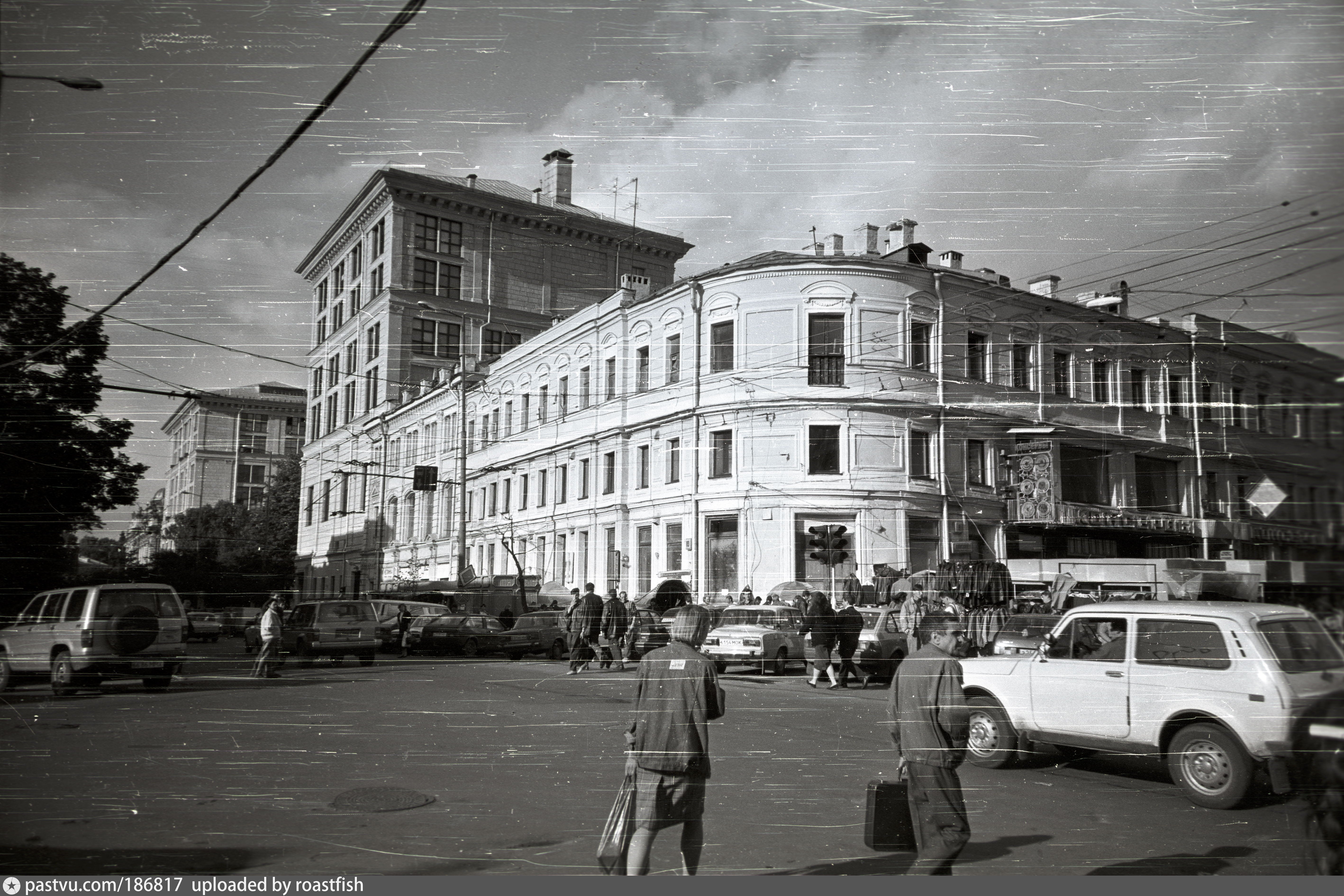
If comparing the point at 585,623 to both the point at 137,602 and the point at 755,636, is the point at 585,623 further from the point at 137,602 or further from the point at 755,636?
the point at 137,602

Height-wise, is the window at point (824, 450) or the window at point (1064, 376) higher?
the window at point (1064, 376)

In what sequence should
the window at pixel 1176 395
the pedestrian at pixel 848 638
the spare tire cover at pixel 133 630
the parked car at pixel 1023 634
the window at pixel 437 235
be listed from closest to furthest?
the spare tire cover at pixel 133 630, the window at pixel 437 235, the window at pixel 1176 395, the pedestrian at pixel 848 638, the parked car at pixel 1023 634

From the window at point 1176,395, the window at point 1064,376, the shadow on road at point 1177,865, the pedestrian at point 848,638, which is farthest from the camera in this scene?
the pedestrian at point 848,638

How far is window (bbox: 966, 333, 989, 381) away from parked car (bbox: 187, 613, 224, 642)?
8.83 feet

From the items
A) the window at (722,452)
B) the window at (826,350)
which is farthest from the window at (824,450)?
the window at (722,452)

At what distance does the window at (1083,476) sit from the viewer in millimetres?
3096

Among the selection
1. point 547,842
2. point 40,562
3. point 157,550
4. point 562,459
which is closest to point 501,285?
point 562,459

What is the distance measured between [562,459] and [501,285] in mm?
885

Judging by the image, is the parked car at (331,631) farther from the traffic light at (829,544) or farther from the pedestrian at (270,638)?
the traffic light at (829,544)

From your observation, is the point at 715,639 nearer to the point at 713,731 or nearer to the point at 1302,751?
the point at 713,731

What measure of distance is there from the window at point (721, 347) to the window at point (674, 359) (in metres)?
0.12

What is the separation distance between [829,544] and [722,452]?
1.72 ft

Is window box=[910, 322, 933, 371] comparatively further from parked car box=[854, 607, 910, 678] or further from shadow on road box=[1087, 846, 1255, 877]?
shadow on road box=[1087, 846, 1255, 877]

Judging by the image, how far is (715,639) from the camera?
11.7ft
